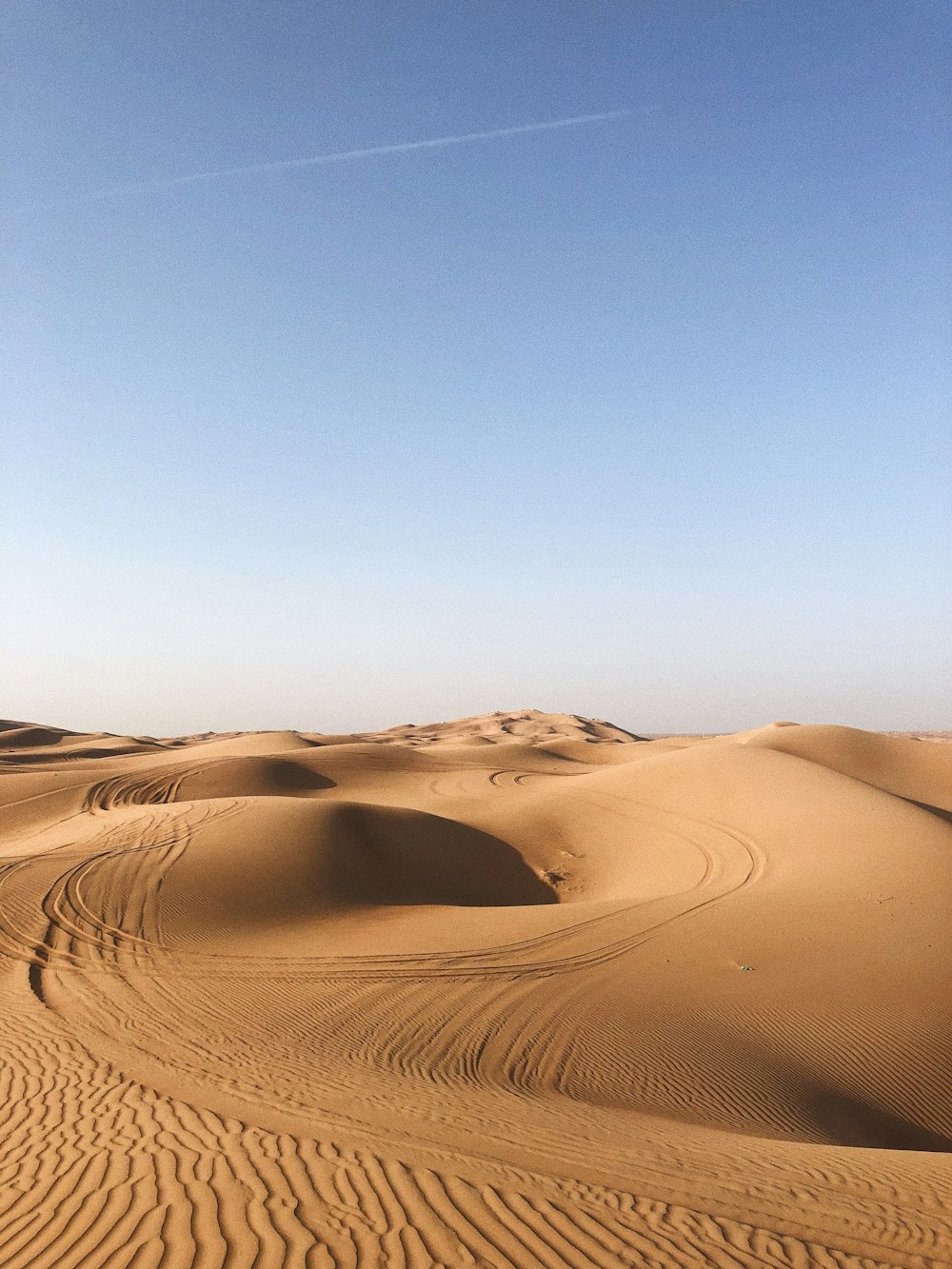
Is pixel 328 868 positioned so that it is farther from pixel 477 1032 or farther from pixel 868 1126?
pixel 868 1126

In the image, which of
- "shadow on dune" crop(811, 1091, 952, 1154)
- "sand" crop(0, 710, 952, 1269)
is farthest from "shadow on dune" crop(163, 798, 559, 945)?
"shadow on dune" crop(811, 1091, 952, 1154)

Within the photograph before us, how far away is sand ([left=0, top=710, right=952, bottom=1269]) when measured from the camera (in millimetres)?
5383

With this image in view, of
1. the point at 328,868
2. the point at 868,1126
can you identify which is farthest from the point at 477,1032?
the point at 328,868

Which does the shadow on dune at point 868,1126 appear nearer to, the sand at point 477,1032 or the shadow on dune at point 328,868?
the sand at point 477,1032

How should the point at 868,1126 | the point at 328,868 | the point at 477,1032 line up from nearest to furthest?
the point at 868,1126, the point at 477,1032, the point at 328,868

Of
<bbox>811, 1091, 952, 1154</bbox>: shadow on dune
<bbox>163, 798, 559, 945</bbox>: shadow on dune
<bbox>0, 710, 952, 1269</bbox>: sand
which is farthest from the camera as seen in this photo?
<bbox>163, 798, 559, 945</bbox>: shadow on dune

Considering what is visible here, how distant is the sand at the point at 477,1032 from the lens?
538 cm

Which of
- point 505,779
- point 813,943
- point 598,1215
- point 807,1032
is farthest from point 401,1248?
point 505,779

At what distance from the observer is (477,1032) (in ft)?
35.9

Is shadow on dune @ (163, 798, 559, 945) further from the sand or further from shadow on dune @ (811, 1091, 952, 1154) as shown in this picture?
shadow on dune @ (811, 1091, 952, 1154)

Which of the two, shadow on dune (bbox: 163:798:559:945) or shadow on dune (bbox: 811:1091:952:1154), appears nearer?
shadow on dune (bbox: 811:1091:952:1154)

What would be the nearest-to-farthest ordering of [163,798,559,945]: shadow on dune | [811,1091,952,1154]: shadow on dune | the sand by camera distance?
the sand < [811,1091,952,1154]: shadow on dune < [163,798,559,945]: shadow on dune

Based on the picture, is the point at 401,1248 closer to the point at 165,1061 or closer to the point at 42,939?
the point at 165,1061

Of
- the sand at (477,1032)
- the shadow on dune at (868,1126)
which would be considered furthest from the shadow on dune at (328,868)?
the shadow on dune at (868,1126)
